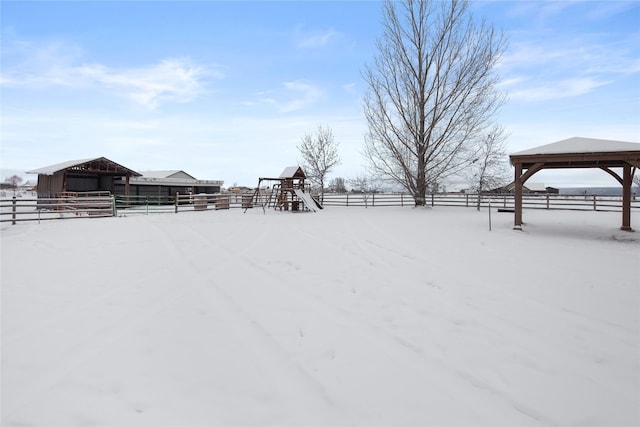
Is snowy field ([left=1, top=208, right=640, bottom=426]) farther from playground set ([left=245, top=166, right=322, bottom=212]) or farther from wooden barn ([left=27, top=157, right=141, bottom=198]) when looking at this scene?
wooden barn ([left=27, top=157, right=141, bottom=198])

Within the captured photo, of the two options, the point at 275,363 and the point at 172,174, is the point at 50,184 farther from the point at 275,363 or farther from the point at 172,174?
the point at 275,363

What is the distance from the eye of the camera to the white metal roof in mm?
9439

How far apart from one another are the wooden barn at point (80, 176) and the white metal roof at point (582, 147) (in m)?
27.1

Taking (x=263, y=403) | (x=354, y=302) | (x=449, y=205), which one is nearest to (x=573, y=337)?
(x=354, y=302)

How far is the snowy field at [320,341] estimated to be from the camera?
8.18 ft

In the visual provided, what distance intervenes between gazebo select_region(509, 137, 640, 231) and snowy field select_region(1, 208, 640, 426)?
3702 millimetres

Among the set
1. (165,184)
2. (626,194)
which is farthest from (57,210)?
(626,194)

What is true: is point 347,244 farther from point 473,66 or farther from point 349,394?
point 473,66

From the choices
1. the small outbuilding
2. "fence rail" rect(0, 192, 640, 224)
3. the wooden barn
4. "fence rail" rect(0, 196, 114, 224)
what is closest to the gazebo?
"fence rail" rect(0, 192, 640, 224)

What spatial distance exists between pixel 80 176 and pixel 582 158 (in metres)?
32.4

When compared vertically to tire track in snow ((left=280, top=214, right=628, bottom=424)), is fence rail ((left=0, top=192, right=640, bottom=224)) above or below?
above

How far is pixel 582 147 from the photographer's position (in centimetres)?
1002

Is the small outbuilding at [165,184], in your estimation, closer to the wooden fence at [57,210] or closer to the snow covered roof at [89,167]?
the snow covered roof at [89,167]

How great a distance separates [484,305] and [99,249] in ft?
27.9
